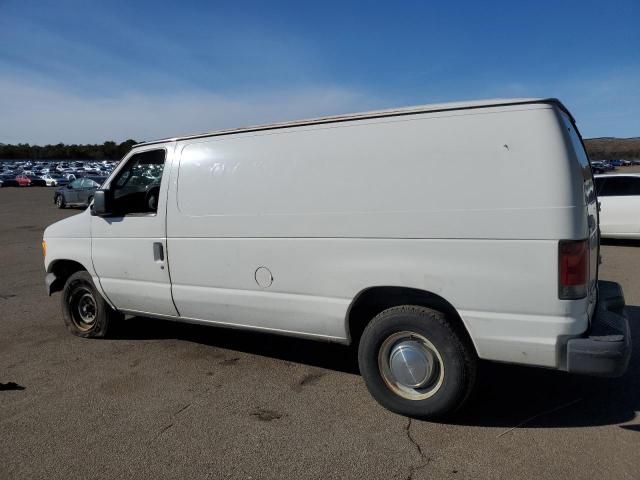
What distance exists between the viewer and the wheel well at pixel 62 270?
5879mm

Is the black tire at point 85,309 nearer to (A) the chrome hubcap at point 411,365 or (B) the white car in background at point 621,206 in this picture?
(A) the chrome hubcap at point 411,365

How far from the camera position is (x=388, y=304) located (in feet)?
12.8

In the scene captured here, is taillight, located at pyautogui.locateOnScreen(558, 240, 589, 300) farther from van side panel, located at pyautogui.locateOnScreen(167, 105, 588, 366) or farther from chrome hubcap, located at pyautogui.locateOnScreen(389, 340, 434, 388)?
chrome hubcap, located at pyautogui.locateOnScreen(389, 340, 434, 388)

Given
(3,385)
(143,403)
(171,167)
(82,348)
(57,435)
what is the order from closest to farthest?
(57,435)
(143,403)
(3,385)
(171,167)
(82,348)

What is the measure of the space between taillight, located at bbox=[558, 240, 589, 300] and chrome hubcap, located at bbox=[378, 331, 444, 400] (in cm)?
93

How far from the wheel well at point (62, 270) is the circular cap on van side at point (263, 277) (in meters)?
2.63

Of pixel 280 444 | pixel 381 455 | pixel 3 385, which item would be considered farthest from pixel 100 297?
pixel 381 455

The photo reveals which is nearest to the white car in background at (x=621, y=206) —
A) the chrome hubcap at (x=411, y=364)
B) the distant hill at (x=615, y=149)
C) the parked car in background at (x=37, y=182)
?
the chrome hubcap at (x=411, y=364)

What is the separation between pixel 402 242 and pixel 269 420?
5.17 feet

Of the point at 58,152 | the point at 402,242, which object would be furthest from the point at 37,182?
the point at 58,152

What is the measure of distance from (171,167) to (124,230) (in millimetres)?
830

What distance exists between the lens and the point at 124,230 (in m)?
5.06

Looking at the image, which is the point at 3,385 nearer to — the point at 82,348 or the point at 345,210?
the point at 82,348

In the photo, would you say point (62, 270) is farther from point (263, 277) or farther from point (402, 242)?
point (402, 242)
